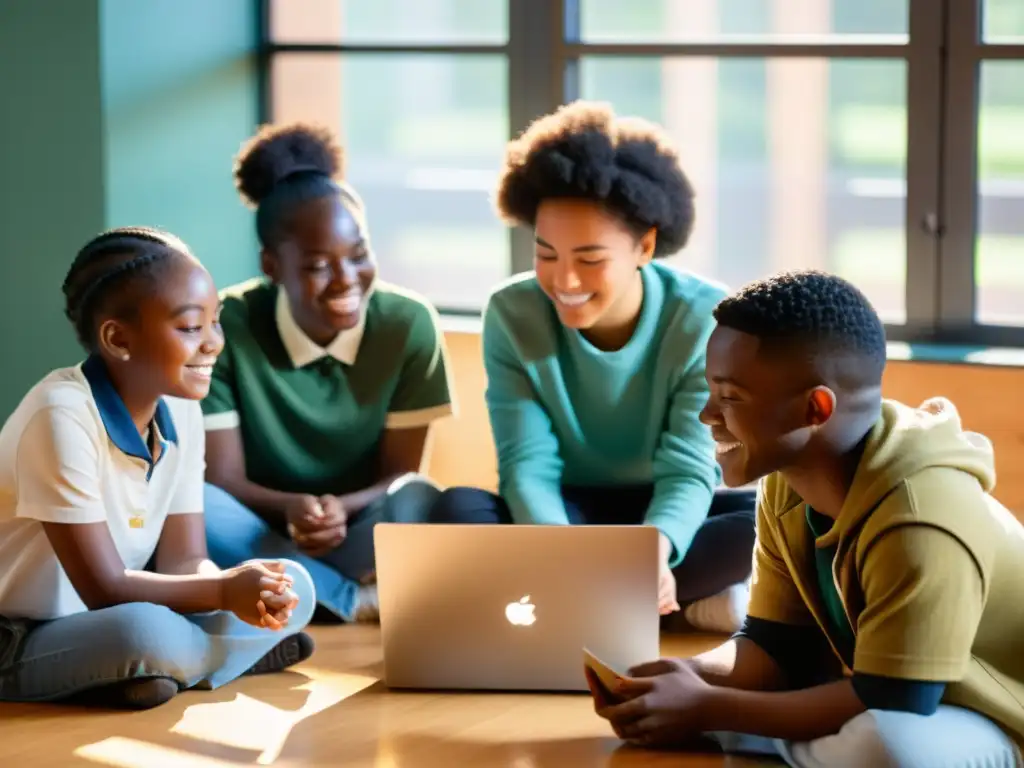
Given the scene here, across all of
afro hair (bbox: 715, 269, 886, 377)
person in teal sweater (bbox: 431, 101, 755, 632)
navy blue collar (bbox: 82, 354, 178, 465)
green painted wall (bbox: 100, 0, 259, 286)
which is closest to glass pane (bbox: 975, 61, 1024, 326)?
person in teal sweater (bbox: 431, 101, 755, 632)

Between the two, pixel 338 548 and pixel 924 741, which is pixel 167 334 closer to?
pixel 338 548

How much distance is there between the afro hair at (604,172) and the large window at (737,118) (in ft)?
2.26

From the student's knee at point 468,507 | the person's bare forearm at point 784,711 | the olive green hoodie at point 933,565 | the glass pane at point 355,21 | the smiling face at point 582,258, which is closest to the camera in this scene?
the olive green hoodie at point 933,565

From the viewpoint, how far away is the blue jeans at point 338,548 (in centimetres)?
296

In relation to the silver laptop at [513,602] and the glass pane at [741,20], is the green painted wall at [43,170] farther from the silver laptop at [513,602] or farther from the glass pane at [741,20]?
the silver laptop at [513,602]

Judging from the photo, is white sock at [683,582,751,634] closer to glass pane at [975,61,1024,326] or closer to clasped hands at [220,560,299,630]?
clasped hands at [220,560,299,630]

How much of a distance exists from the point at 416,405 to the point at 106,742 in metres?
1.02

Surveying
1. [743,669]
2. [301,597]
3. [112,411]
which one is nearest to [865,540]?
[743,669]

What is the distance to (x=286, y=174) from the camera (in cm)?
311

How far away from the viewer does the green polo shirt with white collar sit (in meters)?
3.11

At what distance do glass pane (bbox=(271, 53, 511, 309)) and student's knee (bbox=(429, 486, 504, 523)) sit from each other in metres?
0.94

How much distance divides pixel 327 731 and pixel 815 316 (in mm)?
886

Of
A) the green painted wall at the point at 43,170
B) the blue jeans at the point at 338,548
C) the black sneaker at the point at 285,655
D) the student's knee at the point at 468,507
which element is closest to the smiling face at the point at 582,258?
the student's knee at the point at 468,507

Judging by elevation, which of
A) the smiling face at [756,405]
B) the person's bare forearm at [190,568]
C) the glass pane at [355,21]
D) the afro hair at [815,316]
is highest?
the glass pane at [355,21]
